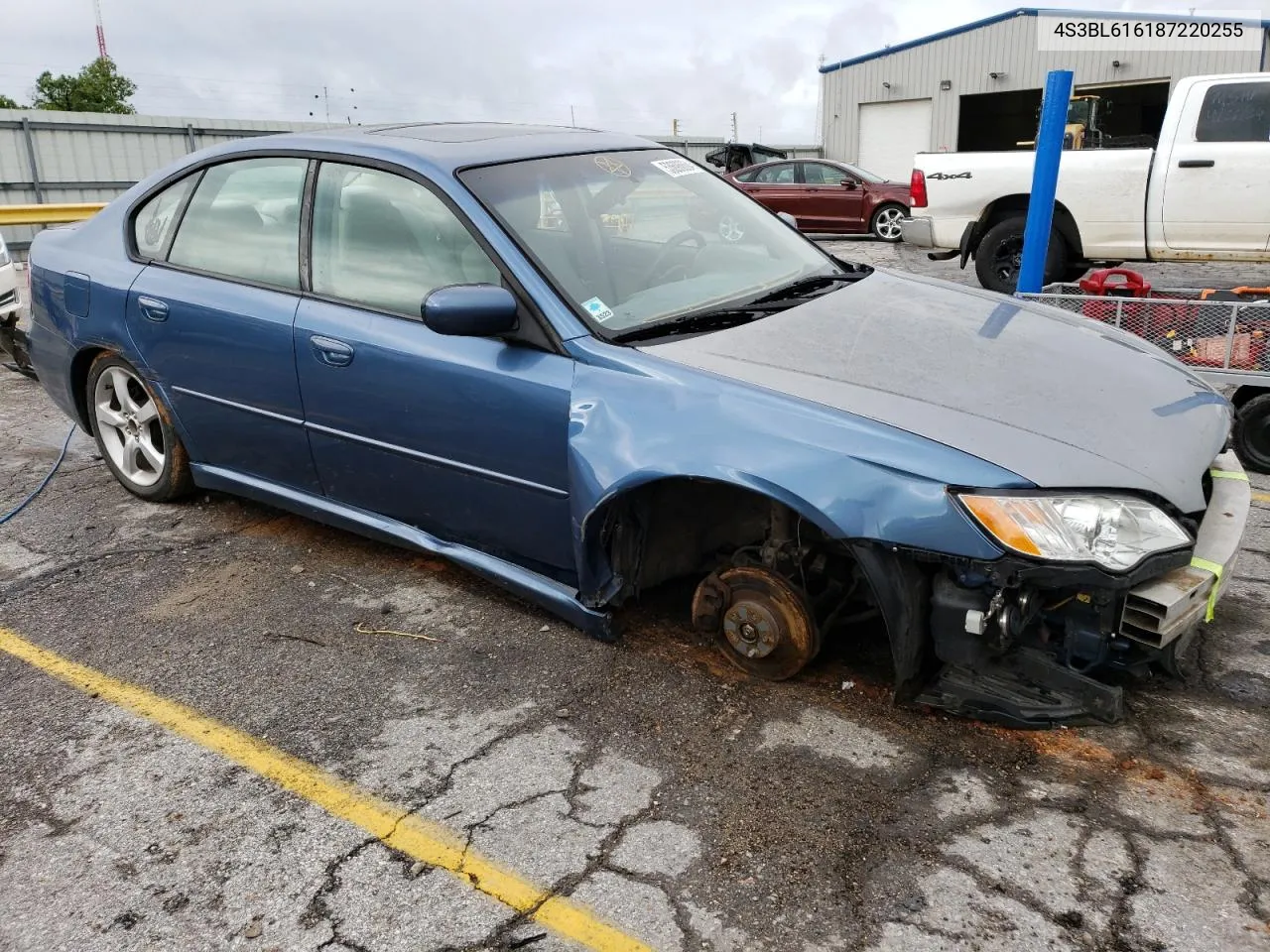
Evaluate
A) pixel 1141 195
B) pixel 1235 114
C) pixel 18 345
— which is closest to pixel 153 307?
pixel 18 345

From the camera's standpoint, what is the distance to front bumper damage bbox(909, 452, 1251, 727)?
2436 millimetres

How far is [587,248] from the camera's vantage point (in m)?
3.34

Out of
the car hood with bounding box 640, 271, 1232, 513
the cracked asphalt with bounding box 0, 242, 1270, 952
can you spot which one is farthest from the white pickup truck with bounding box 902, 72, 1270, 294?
the car hood with bounding box 640, 271, 1232, 513

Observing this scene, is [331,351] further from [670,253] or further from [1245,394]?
[1245,394]

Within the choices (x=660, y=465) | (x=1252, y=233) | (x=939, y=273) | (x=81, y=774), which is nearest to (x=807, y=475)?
(x=660, y=465)

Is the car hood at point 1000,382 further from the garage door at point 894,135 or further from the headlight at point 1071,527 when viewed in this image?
the garage door at point 894,135

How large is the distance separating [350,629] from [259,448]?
0.86 meters

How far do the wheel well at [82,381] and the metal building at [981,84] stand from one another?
24.1m

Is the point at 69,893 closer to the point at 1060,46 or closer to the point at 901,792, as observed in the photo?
the point at 901,792

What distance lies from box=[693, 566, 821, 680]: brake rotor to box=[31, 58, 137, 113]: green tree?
5860 cm

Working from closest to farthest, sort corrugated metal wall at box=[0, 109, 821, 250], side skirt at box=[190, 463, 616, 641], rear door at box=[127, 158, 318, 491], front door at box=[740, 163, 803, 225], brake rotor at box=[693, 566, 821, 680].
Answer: brake rotor at box=[693, 566, 821, 680] < side skirt at box=[190, 463, 616, 641] < rear door at box=[127, 158, 318, 491] < corrugated metal wall at box=[0, 109, 821, 250] < front door at box=[740, 163, 803, 225]

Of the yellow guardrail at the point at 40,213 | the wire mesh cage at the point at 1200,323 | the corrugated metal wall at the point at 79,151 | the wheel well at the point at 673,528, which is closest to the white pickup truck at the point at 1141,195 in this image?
the wire mesh cage at the point at 1200,323

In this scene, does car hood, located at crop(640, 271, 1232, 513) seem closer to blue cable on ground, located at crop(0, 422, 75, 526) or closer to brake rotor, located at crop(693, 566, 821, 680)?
brake rotor, located at crop(693, 566, 821, 680)

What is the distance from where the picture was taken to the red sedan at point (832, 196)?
642 inches
